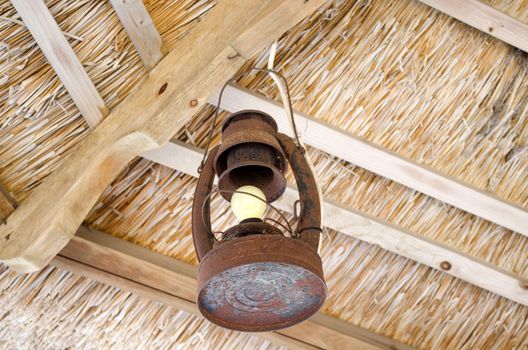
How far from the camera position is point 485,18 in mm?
2107

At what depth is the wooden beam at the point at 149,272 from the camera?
2.08 meters

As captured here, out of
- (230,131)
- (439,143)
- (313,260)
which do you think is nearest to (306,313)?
(313,260)

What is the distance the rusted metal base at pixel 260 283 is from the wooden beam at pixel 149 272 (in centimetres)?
89

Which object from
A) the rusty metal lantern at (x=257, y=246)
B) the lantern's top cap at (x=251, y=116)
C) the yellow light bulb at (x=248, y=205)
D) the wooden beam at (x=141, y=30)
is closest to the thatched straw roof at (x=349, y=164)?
the wooden beam at (x=141, y=30)

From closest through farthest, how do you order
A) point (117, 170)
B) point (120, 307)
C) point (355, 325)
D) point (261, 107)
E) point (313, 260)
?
point (313, 260), point (117, 170), point (261, 107), point (120, 307), point (355, 325)

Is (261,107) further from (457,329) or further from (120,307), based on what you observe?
(457,329)

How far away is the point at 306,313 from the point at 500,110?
4.60ft

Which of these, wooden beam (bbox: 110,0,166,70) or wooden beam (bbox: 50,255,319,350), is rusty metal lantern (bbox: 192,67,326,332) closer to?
wooden beam (bbox: 110,0,166,70)

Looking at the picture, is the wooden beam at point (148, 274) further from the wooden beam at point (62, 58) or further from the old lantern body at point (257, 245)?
the old lantern body at point (257, 245)

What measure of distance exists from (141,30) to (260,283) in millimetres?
1004

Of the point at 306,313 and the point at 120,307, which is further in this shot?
the point at 120,307

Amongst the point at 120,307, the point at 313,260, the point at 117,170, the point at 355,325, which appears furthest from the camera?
the point at 355,325

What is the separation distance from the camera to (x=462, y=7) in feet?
6.91

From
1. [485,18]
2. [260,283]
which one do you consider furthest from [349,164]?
[260,283]
